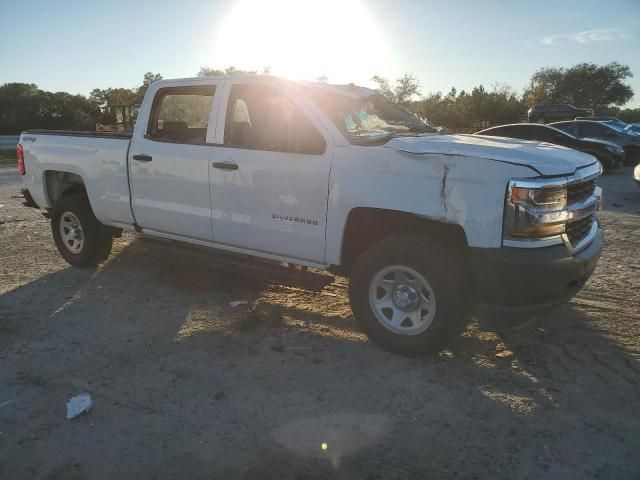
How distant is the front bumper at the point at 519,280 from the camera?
317 cm

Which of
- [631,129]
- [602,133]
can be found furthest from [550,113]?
[602,133]

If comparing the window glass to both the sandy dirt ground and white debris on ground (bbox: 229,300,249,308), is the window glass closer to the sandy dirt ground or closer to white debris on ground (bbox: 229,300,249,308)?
the sandy dirt ground

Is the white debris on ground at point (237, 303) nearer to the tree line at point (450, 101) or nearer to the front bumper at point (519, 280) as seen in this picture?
the front bumper at point (519, 280)

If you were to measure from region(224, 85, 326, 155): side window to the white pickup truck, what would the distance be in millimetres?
13

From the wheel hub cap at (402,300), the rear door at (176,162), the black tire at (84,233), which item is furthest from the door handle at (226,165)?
the black tire at (84,233)

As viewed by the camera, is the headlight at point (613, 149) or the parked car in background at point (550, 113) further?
the parked car in background at point (550, 113)

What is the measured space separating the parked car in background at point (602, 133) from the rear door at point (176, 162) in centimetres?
1505

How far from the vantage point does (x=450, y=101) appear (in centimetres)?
5691

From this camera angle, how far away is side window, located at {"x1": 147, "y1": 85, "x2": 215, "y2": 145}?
5.02m

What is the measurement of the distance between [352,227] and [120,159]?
2746 millimetres

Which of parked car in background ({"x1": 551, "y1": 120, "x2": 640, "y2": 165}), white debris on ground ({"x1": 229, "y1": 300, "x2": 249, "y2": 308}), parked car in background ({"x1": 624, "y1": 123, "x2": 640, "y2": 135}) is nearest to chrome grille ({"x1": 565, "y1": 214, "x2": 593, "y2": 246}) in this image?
white debris on ground ({"x1": 229, "y1": 300, "x2": 249, "y2": 308})

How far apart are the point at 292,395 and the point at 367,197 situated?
56.8 inches

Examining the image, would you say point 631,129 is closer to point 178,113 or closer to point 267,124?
point 178,113

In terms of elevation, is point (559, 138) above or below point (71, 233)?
above
